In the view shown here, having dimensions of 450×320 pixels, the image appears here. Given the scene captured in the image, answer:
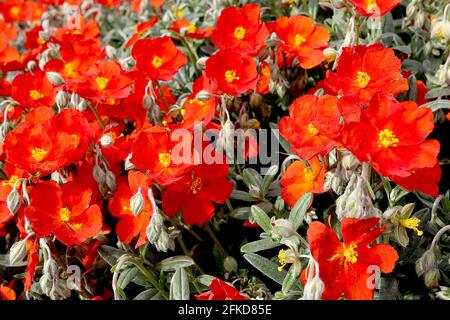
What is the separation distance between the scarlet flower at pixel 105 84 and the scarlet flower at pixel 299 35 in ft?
2.09

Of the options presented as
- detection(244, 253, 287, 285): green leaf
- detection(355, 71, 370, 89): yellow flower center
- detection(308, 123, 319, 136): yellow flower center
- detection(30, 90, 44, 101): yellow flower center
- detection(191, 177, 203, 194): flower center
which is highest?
detection(355, 71, 370, 89): yellow flower center

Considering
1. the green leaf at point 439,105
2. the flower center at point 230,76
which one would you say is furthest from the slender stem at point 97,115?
the green leaf at point 439,105

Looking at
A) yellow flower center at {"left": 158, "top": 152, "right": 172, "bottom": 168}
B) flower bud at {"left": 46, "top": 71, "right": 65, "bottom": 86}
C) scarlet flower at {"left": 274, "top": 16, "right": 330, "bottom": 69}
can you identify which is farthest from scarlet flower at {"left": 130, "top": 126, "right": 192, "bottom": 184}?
scarlet flower at {"left": 274, "top": 16, "right": 330, "bottom": 69}

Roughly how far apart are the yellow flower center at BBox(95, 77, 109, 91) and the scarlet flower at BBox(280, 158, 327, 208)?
0.79 meters

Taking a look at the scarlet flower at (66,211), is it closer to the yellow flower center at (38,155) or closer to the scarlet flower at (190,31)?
the yellow flower center at (38,155)

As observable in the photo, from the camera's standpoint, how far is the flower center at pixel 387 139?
154 cm

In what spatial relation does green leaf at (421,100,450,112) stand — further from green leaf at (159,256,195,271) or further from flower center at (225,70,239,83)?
green leaf at (159,256,195,271)

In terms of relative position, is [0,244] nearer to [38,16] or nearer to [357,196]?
[357,196]

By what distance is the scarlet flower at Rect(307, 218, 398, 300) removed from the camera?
1518 mm

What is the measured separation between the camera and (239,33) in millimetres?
2273

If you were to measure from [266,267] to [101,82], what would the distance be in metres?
0.96

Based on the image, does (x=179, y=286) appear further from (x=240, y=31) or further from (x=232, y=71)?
(x=240, y=31)

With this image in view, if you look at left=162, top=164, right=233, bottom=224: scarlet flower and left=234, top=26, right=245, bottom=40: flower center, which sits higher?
left=234, top=26, right=245, bottom=40: flower center

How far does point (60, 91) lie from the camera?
221 cm
